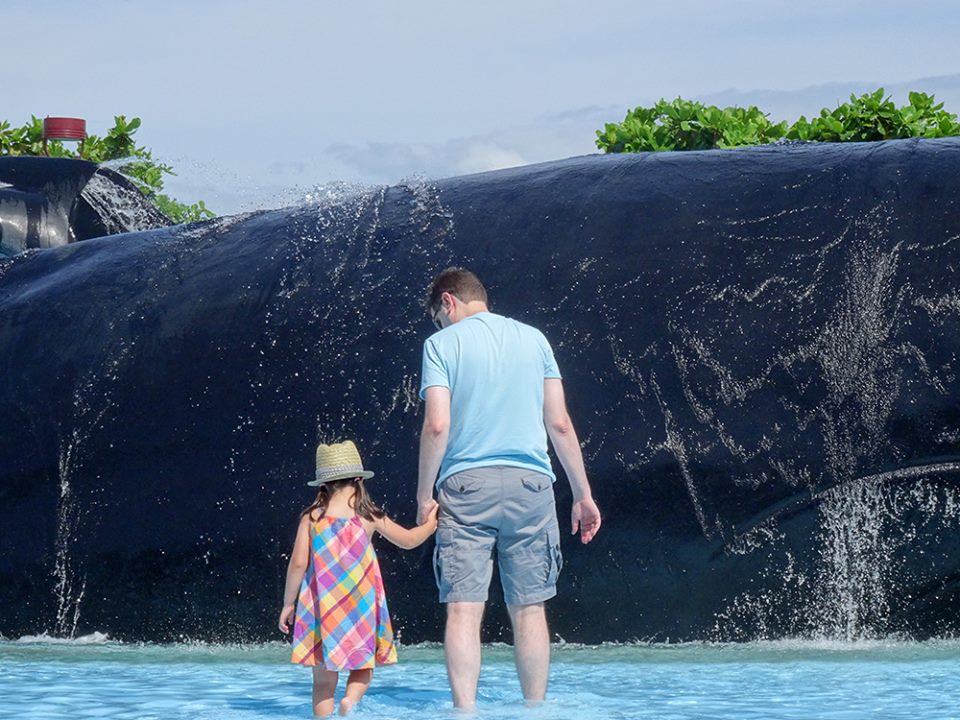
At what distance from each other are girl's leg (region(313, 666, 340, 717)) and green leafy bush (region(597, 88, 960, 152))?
13.1 m

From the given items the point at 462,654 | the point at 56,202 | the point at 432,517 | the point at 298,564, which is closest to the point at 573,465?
the point at 432,517

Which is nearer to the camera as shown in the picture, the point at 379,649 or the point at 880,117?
the point at 379,649

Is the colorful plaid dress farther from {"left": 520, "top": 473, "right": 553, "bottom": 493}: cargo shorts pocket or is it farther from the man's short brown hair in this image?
the man's short brown hair

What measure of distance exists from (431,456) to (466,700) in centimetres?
99

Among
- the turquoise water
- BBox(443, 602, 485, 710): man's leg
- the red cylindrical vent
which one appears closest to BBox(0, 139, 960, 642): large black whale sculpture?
the turquoise water

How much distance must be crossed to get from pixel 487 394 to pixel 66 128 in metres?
10.4

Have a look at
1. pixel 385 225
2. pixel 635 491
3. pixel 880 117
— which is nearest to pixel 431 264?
pixel 385 225

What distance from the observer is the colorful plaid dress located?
6602 millimetres

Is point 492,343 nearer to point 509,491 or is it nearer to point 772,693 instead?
point 509,491

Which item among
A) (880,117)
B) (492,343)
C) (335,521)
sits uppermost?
(880,117)

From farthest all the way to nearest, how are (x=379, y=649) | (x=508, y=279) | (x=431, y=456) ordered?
(x=508, y=279) < (x=379, y=649) < (x=431, y=456)

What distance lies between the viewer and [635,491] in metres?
8.44

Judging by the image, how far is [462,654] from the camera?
6348 millimetres

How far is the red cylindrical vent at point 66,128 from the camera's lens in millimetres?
15641
